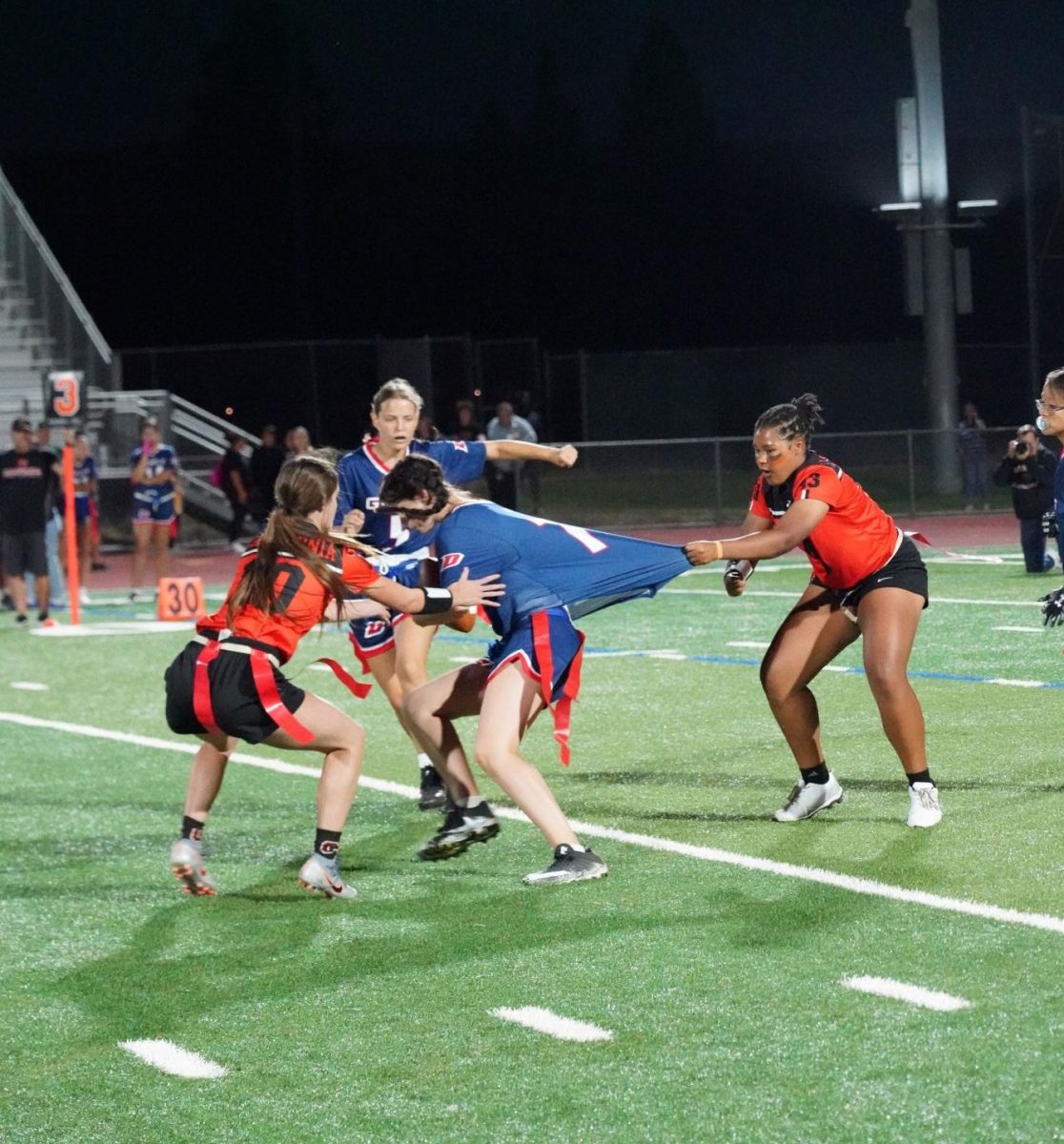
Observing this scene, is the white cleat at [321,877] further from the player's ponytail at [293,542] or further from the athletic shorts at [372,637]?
the athletic shorts at [372,637]

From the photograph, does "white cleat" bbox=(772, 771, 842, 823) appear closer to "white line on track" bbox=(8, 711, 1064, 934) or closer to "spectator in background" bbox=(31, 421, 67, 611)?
"white line on track" bbox=(8, 711, 1064, 934)

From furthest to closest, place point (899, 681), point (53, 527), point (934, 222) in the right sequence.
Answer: point (934, 222)
point (53, 527)
point (899, 681)

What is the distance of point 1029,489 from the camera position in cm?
1827

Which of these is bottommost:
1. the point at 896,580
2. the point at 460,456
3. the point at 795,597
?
the point at 795,597

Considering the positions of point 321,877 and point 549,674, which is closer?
point 321,877

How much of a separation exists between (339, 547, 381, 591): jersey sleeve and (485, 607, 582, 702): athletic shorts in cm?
55

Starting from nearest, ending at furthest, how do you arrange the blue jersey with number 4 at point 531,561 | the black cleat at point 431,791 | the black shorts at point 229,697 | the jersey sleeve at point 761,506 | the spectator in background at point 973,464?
the black shorts at point 229,697 → the blue jersey with number 4 at point 531,561 → the jersey sleeve at point 761,506 → the black cleat at point 431,791 → the spectator in background at point 973,464

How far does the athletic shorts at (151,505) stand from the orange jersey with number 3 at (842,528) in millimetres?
13557

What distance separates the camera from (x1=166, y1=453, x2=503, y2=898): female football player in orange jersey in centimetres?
659

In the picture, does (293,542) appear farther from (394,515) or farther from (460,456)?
(460,456)

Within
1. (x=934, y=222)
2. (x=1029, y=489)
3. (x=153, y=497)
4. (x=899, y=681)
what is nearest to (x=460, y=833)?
(x=899, y=681)

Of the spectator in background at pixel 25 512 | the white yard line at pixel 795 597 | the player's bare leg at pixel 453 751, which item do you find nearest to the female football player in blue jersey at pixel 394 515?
the player's bare leg at pixel 453 751

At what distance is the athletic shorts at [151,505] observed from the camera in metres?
20.3

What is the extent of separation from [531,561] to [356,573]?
0.64 meters
